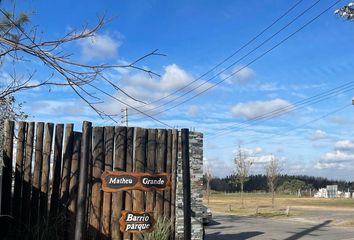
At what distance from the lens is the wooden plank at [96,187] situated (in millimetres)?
10375

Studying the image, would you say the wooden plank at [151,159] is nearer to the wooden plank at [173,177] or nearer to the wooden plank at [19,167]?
the wooden plank at [173,177]

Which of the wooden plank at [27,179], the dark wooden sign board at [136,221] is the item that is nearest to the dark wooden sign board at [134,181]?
the dark wooden sign board at [136,221]

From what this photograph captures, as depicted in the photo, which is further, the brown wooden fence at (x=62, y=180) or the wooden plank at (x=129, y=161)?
the wooden plank at (x=129, y=161)

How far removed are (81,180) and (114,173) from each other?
10.9 ft

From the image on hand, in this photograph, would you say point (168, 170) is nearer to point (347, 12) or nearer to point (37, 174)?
point (37, 174)

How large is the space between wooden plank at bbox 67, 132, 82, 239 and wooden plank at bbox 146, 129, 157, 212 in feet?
4.94

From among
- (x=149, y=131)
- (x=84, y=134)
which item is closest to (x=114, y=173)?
(x=149, y=131)

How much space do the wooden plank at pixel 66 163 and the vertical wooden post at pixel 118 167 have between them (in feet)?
3.04

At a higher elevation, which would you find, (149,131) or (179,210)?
(149,131)

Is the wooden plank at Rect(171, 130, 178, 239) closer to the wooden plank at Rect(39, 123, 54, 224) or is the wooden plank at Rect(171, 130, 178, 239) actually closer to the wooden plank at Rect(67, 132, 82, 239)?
the wooden plank at Rect(67, 132, 82, 239)

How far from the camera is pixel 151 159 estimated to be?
11.0m

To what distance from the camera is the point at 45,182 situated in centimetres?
1023

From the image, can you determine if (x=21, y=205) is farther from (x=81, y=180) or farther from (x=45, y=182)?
(x=81, y=180)

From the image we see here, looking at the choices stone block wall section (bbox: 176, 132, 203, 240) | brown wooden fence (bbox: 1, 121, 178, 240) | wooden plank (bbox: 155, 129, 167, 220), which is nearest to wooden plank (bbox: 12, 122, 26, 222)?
brown wooden fence (bbox: 1, 121, 178, 240)
